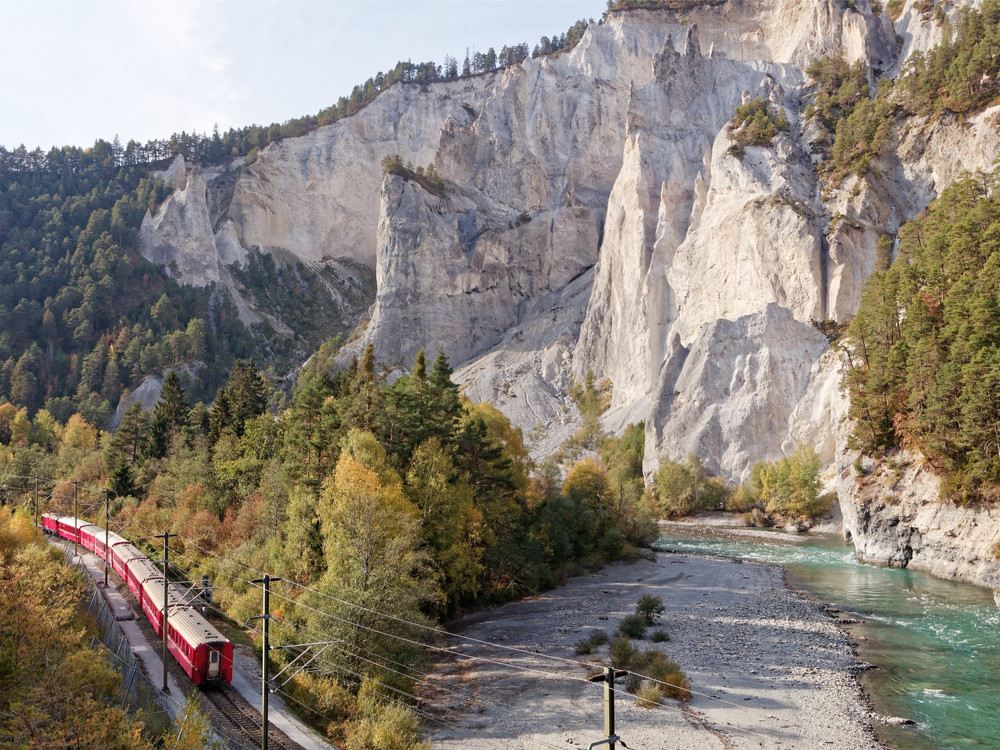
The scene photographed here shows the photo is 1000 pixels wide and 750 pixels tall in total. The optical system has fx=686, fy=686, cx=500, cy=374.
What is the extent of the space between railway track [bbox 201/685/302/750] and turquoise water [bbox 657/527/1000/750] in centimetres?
1721

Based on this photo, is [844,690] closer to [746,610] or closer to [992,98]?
[746,610]

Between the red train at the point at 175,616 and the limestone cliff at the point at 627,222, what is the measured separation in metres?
39.8

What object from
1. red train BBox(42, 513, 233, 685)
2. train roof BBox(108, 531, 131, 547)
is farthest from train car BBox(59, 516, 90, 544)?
train roof BBox(108, 531, 131, 547)

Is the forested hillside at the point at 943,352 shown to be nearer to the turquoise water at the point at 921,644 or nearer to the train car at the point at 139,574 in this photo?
the turquoise water at the point at 921,644

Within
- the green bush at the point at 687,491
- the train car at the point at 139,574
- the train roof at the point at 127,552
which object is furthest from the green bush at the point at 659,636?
the green bush at the point at 687,491

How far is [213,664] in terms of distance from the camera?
23062 mm

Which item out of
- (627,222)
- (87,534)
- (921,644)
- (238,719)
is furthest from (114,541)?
(627,222)

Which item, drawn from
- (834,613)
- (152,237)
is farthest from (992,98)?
(152,237)

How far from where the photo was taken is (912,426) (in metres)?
44.4

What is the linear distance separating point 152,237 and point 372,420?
390 feet

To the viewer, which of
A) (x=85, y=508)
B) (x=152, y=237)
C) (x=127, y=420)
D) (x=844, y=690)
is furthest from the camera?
(x=152, y=237)

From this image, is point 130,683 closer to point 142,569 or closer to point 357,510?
point 357,510

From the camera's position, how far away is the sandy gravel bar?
20.1 meters

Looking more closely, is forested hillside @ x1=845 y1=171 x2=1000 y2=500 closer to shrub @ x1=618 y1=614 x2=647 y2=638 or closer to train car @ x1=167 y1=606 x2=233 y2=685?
shrub @ x1=618 y1=614 x2=647 y2=638
